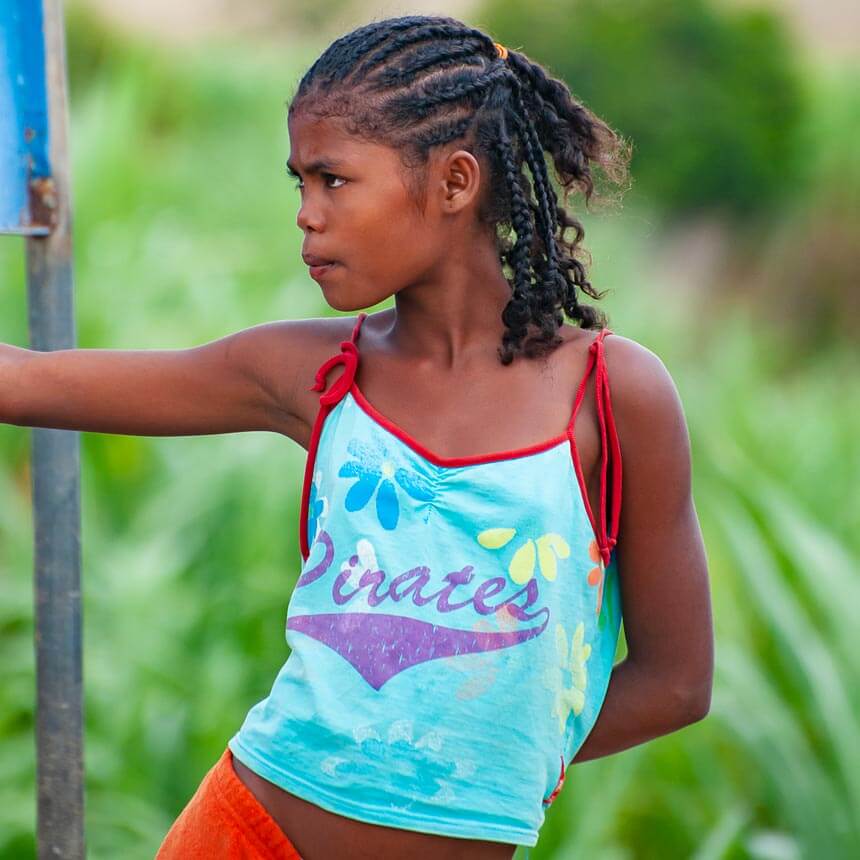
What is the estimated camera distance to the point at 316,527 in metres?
1.62

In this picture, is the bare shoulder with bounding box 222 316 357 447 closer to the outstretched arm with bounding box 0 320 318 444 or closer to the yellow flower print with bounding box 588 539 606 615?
the outstretched arm with bounding box 0 320 318 444

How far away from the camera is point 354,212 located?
1.54 m

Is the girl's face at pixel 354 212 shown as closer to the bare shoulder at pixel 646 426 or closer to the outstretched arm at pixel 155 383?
the outstretched arm at pixel 155 383

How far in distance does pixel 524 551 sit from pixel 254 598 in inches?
63.6

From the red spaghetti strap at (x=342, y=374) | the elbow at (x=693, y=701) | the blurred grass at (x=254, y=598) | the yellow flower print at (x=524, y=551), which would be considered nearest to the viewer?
the yellow flower print at (x=524, y=551)

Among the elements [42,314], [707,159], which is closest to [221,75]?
[707,159]

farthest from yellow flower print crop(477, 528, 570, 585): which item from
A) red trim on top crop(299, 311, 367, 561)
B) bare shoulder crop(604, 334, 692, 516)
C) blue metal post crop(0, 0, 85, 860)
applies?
blue metal post crop(0, 0, 85, 860)

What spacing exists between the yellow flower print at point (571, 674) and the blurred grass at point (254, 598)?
97 cm

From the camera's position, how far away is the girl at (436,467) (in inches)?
59.4

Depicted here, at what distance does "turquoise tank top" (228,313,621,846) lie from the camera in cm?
151

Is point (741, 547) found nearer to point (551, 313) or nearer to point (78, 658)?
point (551, 313)

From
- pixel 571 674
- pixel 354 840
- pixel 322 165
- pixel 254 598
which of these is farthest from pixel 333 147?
pixel 254 598

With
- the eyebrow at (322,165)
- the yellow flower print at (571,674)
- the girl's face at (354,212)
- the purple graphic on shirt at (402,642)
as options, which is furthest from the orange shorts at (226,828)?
the eyebrow at (322,165)

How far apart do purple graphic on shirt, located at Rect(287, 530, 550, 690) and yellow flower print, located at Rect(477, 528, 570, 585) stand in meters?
0.01
